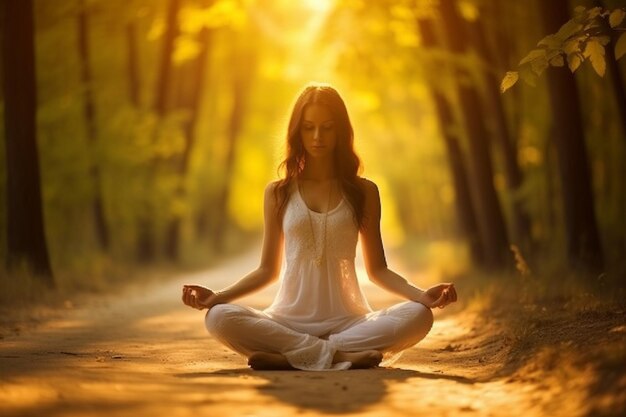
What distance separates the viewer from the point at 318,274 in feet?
24.9

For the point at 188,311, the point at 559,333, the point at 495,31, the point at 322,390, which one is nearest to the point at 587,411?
the point at 322,390

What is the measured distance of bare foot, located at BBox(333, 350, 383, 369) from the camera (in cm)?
721

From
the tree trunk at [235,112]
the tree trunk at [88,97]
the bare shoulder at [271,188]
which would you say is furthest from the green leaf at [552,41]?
the tree trunk at [235,112]

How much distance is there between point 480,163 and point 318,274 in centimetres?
998

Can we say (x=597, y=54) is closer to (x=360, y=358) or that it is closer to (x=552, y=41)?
(x=552, y=41)

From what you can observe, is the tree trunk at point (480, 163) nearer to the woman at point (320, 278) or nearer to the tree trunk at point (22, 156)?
the tree trunk at point (22, 156)

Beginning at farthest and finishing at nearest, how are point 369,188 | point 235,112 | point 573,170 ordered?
point 235,112, point 573,170, point 369,188

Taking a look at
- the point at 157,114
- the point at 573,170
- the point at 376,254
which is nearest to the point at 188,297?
the point at 376,254

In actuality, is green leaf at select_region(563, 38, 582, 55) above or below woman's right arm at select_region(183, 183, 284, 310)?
above

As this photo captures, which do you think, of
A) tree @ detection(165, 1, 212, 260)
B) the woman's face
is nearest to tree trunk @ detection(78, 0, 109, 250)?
tree @ detection(165, 1, 212, 260)

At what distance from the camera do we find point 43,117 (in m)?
17.1

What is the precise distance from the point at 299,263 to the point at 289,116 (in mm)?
1175

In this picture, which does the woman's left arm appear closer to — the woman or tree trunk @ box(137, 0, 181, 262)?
the woman

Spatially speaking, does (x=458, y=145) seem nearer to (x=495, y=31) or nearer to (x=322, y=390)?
(x=495, y=31)
